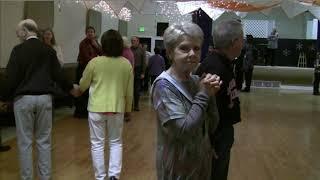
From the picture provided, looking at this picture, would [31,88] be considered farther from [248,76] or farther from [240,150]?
[248,76]

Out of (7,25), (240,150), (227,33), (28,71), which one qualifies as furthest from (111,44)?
(7,25)

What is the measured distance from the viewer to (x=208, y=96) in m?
2.03

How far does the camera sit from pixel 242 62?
16.5 metres

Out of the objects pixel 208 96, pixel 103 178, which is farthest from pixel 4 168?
pixel 208 96

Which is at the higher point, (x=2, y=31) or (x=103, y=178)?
(x=2, y=31)

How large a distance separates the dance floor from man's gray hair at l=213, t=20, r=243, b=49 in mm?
2495

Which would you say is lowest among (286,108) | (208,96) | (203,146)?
(286,108)

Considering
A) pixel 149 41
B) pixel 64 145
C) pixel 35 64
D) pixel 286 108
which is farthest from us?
pixel 149 41

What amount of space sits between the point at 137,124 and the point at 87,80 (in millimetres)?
4328

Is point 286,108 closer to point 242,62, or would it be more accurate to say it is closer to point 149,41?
point 242,62

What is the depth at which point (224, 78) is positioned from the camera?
2760mm

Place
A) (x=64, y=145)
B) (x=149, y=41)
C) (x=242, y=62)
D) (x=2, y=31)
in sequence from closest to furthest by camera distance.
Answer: (x=64, y=145) < (x=2, y=31) < (x=242, y=62) < (x=149, y=41)

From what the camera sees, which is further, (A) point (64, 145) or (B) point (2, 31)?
(B) point (2, 31)

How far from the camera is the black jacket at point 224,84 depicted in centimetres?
276
